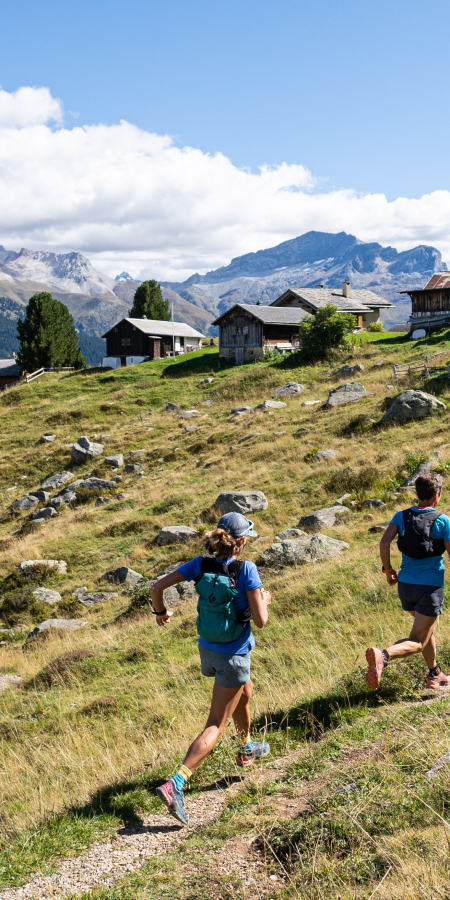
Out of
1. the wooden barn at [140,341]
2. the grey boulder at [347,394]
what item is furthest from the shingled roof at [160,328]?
the grey boulder at [347,394]

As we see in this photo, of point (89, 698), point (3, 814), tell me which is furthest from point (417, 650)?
point (89, 698)

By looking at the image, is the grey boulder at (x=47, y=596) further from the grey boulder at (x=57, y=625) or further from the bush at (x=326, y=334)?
the bush at (x=326, y=334)

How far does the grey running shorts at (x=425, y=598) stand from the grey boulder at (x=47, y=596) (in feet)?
41.3

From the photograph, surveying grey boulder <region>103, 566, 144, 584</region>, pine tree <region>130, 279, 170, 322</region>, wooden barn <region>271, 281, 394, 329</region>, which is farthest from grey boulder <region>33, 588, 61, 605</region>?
pine tree <region>130, 279, 170, 322</region>

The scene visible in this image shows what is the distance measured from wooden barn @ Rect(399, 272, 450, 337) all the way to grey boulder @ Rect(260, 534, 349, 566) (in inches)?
1612

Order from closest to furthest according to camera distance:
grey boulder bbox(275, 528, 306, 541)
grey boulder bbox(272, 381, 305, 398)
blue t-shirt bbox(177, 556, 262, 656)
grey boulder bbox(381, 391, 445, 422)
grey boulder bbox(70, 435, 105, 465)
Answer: blue t-shirt bbox(177, 556, 262, 656), grey boulder bbox(275, 528, 306, 541), grey boulder bbox(381, 391, 445, 422), grey boulder bbox(70, 435, 105, 465), grey boulder bbox(272, 381, 305, 398)

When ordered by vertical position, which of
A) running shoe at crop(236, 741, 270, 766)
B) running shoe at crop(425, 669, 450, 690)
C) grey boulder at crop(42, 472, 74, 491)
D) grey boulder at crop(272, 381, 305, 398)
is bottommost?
grey boulder at crop(42, 472, 74, 491)

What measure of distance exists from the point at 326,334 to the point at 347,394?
16070 millimetres

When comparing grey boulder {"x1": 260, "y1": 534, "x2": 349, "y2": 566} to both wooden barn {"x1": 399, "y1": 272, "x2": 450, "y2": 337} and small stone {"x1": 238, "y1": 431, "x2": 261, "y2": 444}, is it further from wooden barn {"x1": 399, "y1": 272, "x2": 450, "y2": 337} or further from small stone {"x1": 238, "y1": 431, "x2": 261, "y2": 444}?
wooden barn {"x1": 399, "y1": 272, "x2": 450, "y2": 337}

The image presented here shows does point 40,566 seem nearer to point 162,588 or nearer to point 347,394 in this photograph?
Answer: point 162,588

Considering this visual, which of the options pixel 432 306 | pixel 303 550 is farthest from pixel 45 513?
pixel 432 306

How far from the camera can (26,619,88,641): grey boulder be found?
13.5m

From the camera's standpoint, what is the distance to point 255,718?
19.7 feet

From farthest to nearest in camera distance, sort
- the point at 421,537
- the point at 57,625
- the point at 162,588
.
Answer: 1. the point at 57,625
2. the point at 421,537
3. the point at 162,588
